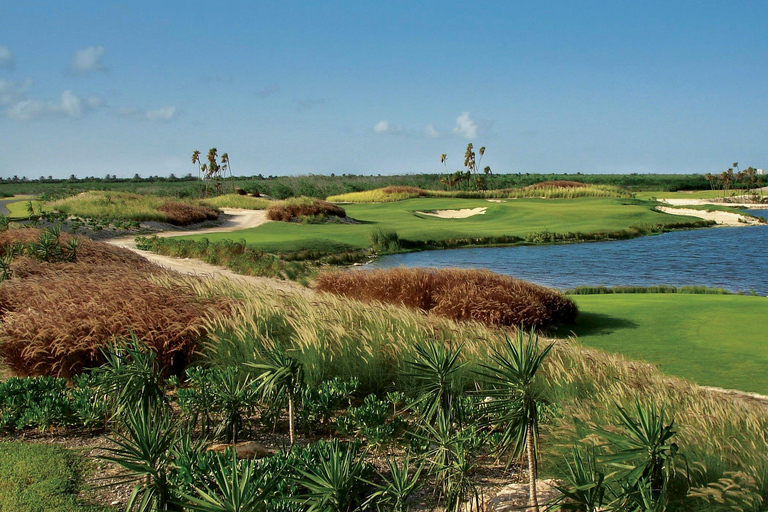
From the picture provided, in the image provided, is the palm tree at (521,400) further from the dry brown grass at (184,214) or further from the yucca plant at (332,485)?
the dry brown grass at (184,214)

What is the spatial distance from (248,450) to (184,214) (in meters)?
30.3

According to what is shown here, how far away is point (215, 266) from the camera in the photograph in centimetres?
1944

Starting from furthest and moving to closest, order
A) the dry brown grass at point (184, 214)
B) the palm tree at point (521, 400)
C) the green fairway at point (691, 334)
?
the dry brown grass at point (184, 214) → the green fairway at point (691, 334) → the palm tree at point (521, 400)

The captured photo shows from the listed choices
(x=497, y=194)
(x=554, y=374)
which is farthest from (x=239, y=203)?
(x=554, y=374)

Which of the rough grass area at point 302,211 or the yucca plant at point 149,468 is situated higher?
the yucca plant at point 149,468

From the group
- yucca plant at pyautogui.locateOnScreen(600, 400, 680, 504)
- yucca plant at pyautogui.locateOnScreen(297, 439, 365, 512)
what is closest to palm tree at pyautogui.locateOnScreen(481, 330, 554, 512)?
yucca plant at pyautogui.locateOnScreen(600, 400, 680, 504)

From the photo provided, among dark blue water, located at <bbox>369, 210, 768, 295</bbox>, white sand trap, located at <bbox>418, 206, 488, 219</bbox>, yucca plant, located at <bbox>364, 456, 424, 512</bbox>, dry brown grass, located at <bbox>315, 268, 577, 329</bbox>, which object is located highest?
yucca plant, located at <bbox>364, 456, 424, 512</bbox>

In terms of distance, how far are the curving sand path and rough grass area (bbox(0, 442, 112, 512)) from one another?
709 cm

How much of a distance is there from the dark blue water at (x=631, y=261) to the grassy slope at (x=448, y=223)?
2912mm

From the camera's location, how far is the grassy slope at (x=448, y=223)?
2751 centimetres

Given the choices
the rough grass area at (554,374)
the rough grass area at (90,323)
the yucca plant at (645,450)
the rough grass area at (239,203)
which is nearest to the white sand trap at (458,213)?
the rough grass area at (239,203)

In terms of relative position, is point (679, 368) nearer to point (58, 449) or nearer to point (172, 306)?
point (172, 306)

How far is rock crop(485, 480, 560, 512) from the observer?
13.5 ft

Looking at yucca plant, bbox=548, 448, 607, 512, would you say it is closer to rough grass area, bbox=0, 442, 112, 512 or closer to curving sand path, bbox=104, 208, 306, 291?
rough grass area, bbox=0, 442, 112, 512
